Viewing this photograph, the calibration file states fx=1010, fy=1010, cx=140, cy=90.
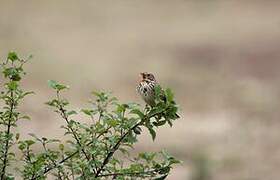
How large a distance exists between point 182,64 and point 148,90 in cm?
1089

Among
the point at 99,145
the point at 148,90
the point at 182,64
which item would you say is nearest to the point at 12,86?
the point at 99,145

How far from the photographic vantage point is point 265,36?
15.0 metres

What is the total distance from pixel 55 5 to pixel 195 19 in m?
2.39

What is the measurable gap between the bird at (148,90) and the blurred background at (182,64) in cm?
567

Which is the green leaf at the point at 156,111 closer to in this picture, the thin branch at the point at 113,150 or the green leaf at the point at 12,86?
the thin branch at the point at 113,150

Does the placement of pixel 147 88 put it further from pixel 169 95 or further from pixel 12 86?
pixel 12 86

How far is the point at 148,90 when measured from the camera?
296 centimetres

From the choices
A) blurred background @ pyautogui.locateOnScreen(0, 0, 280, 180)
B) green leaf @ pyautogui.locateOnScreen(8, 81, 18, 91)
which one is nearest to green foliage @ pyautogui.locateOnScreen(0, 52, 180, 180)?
green leaf @ pyautogui.locateOnScreen(8, 81, 18, 91)

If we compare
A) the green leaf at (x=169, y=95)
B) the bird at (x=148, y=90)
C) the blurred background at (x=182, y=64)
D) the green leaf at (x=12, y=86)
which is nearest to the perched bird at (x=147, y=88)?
the bird at (x=148, y=90)

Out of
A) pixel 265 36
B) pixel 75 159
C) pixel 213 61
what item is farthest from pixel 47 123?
pixel 75 159

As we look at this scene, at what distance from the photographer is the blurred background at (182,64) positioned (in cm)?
1065

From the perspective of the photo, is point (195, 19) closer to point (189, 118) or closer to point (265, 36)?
point (265, 36)

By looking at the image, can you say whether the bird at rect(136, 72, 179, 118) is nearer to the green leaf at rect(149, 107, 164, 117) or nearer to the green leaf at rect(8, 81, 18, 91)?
the green leaf at rect(149, 107, 164, 117)

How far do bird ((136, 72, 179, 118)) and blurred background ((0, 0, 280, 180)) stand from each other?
5666mm
